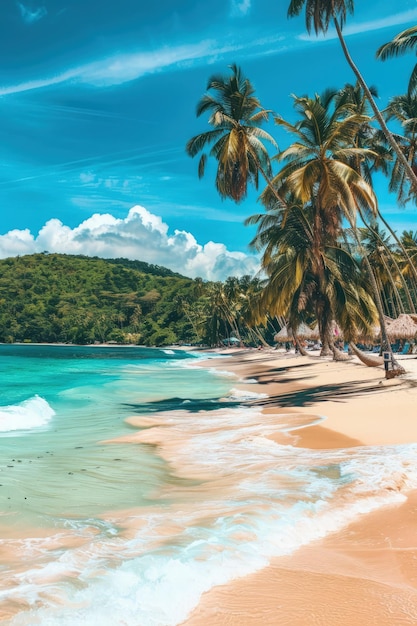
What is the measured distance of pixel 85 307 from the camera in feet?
359

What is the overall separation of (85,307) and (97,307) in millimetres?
2696

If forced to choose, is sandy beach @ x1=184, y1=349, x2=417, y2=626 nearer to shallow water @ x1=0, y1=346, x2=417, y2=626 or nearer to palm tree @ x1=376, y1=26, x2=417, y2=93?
shallow water @ x1=0, y1=346, x2=417, y2=626

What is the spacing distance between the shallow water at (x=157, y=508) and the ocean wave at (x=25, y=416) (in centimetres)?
106

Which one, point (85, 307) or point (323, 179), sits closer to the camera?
point (323, 179)

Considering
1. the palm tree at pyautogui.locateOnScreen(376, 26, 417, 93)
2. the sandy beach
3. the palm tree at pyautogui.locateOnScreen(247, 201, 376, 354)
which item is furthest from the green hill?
the sandy beach

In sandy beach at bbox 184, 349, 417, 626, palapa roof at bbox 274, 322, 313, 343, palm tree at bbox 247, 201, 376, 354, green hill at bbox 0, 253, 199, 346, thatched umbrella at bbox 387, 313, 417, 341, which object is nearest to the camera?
sandy beach at bbox 184, 349, 417, 626

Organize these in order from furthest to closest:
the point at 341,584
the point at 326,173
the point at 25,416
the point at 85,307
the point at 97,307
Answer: the point at 97,307 < the point at 85,307 < the point at 326,173 < the point at 25,416 < the point at 341,584

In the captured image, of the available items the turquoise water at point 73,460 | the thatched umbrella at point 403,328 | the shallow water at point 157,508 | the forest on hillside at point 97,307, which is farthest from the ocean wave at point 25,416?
the forest on hillside at point 97,307

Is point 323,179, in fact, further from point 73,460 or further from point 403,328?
point 73,460

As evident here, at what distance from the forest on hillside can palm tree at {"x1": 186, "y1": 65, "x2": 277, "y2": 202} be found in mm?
57232

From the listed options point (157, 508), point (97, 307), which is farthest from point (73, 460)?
point (97, 307)

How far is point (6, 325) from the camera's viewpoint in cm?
10294

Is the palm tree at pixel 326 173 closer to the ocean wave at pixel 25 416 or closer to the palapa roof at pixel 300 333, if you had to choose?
the ocean wave at pixel 25 416

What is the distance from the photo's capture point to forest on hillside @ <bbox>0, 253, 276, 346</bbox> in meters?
95.6
